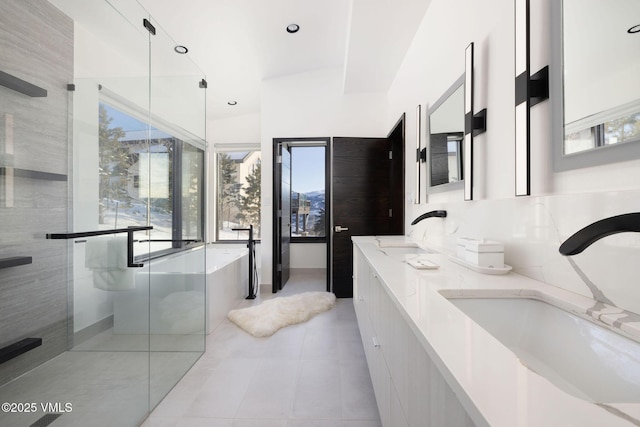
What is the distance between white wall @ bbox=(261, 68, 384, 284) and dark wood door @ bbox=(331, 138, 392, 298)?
29 centimetres

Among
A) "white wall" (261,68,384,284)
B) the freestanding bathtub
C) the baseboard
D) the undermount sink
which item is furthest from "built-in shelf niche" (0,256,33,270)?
the baseboard

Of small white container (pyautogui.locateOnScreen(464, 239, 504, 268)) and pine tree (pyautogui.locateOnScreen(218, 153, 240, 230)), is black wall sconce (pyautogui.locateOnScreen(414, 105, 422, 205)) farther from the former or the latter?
pine tree (pyautogui.locateOnScreen(218, 153, 240, 230))

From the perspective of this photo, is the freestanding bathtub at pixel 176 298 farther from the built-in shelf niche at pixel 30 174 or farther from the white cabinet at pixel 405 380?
the white cabinet at pixel 405 380

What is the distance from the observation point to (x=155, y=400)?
1.57 m

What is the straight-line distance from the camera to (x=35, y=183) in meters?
1.02

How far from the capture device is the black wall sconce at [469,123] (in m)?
1.33

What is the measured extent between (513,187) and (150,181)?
197 centimetres

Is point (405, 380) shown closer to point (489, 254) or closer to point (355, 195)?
point (489, 254)

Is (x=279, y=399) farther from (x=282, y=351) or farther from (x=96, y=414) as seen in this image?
(x=96, y=414)

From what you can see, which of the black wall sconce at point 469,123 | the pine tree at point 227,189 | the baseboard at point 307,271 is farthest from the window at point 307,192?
the black wall sconce at point 469,123

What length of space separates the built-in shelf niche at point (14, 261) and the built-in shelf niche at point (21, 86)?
24.3 inches

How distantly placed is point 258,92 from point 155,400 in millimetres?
3733

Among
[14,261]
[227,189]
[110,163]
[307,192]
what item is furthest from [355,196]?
[14,261]

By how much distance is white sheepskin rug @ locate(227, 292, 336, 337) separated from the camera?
99.0 inches
